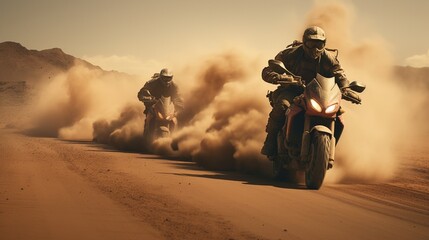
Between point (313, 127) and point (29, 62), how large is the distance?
174457 mm

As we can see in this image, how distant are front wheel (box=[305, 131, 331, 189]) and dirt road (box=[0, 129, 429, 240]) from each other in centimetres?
26

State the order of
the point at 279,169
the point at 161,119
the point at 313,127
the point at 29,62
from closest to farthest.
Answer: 1. the point at 313,127
2. the point at 279,169
3. the point at 161,119
4. the point at 29,62

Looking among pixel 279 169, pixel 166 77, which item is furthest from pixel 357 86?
pixel 166 77

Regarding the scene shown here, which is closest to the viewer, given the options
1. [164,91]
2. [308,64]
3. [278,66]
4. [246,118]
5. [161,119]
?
[278,66]

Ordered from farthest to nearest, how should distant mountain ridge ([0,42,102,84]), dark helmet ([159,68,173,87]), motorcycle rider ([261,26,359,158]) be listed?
distant mountain ridge ([0,42,102,84])
dark helmet ([159,68,173,87])
motorcycle rider ([261,26,359,158])

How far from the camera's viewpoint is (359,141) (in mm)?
13484

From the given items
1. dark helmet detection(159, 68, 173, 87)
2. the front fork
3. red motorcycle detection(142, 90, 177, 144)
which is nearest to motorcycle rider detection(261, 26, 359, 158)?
the front fork

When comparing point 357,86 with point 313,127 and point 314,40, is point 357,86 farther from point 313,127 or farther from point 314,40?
point 313,127

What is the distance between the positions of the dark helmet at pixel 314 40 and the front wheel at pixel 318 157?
174cm

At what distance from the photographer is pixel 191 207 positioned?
24.6 ft

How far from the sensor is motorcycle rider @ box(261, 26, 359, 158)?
11062 mm

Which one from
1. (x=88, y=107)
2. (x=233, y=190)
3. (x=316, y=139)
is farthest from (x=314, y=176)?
(x=88, y=107)

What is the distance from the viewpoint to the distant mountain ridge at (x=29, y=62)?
164m

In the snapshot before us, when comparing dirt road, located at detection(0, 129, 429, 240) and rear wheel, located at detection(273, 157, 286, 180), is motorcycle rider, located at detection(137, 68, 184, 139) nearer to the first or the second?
dirt road, located at detection(0, 129, 429, 240)
